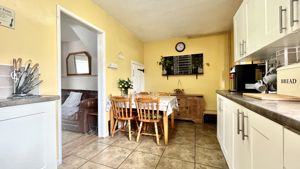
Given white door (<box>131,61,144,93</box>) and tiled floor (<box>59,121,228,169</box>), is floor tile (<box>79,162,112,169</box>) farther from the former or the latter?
white door (<box>131,61,144,93</box>)

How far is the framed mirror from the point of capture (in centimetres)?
410

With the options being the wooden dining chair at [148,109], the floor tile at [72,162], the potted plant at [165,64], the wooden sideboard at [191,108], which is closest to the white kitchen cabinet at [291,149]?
the wooden dining chair at [148,109]

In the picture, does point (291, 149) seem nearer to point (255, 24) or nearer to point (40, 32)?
point (255, 24)

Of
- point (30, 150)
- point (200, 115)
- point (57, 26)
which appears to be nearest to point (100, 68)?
point (57, 26)

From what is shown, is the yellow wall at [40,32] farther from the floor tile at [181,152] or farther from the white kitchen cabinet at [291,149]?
the white kitchen cabinet at [291,149]

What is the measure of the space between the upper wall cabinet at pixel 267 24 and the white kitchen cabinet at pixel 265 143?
0.68 metres

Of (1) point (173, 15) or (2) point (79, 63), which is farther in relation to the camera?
(2) point (79, 63)

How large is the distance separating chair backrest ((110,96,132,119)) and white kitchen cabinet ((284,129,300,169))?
2.25 meters

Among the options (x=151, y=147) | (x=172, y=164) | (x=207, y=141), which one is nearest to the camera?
(x=172, y=164)

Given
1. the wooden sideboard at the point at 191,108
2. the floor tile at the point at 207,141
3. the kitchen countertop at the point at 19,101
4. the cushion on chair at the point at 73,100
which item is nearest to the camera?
the kitchen countertop at the point at 19,101

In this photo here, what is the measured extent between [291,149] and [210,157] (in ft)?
5.64

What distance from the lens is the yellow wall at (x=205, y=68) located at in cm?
415

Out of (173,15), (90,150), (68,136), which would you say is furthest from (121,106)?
(173,15)

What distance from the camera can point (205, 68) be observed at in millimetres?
4332
